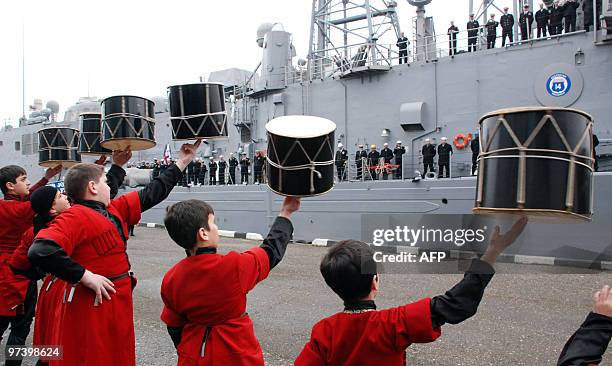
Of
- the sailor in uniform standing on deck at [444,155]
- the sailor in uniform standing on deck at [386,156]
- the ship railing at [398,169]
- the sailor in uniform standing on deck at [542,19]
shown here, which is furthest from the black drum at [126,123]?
the sailor in uniform standing on deck at [542,19]

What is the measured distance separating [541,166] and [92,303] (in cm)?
240

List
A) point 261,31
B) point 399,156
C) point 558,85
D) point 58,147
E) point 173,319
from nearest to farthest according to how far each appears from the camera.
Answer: point 173,319
point 58,147
point 558,85
point 399,156
point 261,31

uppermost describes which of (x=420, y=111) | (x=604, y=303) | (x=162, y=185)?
(x=420, y=111)

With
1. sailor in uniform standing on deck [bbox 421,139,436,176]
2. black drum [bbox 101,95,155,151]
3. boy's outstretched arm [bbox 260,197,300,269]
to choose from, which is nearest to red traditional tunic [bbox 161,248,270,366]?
boy's outstretched arm [bbox 260,197,300,269]

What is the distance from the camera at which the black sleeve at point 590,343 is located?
5.19 feet

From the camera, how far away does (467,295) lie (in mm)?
1691

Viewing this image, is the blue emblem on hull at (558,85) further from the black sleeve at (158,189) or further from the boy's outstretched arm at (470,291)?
the boy's outstretched arm at (470,291)

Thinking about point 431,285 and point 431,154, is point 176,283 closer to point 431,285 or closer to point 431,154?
point 431,285

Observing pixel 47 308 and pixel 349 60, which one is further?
pixel 349 60

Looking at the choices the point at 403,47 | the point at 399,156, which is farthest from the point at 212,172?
the point at 403,47

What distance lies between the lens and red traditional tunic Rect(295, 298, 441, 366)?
1.74 metres

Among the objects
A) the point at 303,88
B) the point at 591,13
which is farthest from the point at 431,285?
the point at 303,88

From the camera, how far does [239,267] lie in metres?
2.37

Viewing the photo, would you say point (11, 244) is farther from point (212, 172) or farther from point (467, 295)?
point (212, 172)
